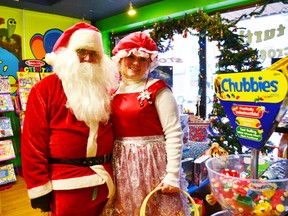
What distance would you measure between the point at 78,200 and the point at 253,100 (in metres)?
1.08

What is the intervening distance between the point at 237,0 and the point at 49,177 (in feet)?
10.8

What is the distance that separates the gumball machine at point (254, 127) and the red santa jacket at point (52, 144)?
0.79 meters

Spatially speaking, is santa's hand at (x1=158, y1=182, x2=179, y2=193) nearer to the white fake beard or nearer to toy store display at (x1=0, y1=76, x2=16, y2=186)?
the white fake beard

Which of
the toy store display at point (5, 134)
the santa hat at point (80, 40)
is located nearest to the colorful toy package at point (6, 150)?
the toy store display at point (5, 134)

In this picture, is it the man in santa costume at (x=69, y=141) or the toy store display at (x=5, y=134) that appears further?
the toy store display at (x=5, y=134)

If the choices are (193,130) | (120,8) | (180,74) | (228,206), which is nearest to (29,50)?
(120,8)

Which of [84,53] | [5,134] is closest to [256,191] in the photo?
[84,53]

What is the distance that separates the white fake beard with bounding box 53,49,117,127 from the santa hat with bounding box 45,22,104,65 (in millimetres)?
51

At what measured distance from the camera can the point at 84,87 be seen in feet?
5.06

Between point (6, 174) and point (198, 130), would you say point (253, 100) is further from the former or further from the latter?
point (6, 174)

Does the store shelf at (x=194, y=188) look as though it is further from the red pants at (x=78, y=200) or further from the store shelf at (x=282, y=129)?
the store shelf at (x=282, y=129)

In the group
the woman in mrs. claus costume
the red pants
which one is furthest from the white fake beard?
the red pants

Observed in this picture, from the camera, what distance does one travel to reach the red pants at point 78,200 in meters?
1.37

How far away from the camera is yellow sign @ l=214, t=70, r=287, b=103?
68 cm
